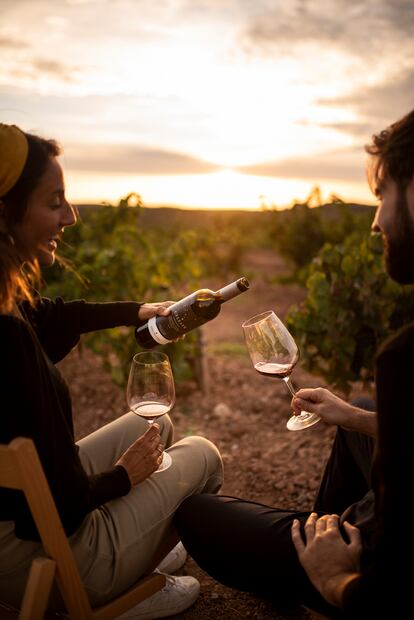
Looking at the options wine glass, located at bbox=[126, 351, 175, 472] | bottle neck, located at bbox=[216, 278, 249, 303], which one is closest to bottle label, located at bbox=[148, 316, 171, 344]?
bottle neck, located at bbox=[216, 278, 249, 303]

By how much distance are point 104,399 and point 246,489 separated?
85.7 inches

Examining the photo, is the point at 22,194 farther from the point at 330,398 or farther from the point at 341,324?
the point at 341,324

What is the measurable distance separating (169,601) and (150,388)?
3.37 ft

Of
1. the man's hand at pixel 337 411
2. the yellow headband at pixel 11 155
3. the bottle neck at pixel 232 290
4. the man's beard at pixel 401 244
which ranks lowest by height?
the man's hand at pixel 337 411

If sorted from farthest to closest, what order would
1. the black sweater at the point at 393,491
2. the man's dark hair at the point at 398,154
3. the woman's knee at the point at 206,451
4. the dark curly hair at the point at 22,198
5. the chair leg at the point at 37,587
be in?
the woman's knee at the point at 206,451
the dark curly hair at the point at 22,198
the man's dark hair at the point at 398,154
the chair leg at the point at 37,587
the black sweater at the point at 393,491

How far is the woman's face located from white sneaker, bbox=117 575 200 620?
153 centimetres

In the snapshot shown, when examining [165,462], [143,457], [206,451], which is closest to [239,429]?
Result: [206,451]

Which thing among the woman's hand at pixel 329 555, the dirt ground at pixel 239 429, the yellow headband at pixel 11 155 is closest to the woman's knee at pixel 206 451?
the woman's hand at pixel 329 555

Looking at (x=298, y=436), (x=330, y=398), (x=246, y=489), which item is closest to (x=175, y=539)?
(x=330, y=398)

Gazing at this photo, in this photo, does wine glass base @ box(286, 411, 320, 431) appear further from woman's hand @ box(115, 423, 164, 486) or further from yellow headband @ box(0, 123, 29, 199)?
yellow headband @ box(0, 123, 29, 199)

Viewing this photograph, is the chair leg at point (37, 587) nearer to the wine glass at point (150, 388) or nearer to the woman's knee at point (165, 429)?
the wine glass at point (150, 388)

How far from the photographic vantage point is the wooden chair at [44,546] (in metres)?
1.42

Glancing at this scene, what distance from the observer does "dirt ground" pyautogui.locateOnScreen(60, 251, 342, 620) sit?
273cm

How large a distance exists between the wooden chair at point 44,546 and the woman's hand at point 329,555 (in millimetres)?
709
